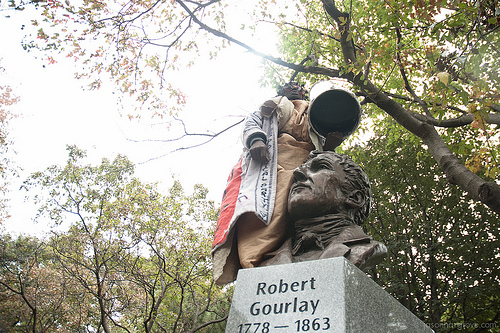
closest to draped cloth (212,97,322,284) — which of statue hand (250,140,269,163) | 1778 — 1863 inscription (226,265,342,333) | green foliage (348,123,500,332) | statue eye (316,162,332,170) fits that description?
statue hand (250,140,269,163)

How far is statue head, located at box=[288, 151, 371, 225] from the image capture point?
105 inches

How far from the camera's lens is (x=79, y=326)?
969 cm

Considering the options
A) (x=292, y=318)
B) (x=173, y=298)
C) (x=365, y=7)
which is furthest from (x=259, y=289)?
(x=173, y=298)

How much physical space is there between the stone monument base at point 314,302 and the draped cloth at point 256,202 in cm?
43

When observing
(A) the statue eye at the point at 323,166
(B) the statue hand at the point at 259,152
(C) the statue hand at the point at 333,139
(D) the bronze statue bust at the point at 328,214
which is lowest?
(D) the bronze statue bust at the point at 328,214

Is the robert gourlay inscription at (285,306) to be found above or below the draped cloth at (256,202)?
below

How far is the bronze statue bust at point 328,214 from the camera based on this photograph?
2.41m

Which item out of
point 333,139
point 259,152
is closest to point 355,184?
point 333,139

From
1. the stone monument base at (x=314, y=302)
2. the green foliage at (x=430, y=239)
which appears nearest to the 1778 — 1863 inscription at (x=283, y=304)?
the stone monument base at (x=314, y=302)

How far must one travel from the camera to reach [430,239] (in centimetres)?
714

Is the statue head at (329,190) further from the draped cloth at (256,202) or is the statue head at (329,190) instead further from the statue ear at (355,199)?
the draped cloth at (256,202)

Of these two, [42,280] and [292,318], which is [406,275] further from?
[42,280]

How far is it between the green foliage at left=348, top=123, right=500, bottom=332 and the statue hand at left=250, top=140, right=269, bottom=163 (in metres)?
4.70

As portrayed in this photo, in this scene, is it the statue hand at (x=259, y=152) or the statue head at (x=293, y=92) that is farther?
the statue head at (x=293, y=92)
